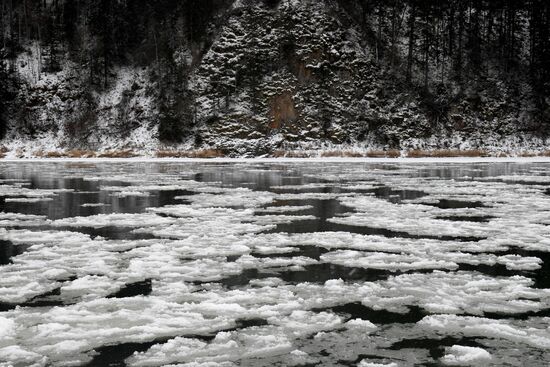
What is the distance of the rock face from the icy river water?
35.2 metres

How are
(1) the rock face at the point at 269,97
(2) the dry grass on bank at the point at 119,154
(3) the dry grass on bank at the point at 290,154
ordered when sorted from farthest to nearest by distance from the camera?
(1) the rock face at the point at 269,97
(2) the dry grass on bank at the point at 119,154
(3) the dry grass on bank at the point at 290,154

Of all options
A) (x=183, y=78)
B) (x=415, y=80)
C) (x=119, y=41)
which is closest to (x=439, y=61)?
(x=415, y=80)

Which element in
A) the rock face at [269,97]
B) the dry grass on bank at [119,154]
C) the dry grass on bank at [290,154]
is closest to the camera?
the dry grass on bank at [290,154]

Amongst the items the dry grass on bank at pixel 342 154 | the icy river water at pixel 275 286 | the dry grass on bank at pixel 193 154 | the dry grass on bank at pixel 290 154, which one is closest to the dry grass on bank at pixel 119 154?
the dry grass on bank at pixel 193 154

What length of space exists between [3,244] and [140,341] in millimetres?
5416

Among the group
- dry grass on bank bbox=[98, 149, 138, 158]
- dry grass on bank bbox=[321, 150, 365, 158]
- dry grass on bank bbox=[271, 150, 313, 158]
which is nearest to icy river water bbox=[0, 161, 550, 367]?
dry grass on bank bbox=[271, 150, 313, 158]

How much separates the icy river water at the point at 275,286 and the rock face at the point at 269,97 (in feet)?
115

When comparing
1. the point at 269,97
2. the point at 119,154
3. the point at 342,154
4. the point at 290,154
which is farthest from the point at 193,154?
the point at 342,154

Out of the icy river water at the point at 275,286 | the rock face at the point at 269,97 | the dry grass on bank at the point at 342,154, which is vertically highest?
the rock face at the point at 269,97

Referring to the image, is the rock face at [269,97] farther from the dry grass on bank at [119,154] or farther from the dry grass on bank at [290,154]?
the dry grass on bank at [119,154]

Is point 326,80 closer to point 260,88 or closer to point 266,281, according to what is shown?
point 260,88

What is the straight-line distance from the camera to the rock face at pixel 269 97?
157ft

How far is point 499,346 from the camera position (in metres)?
4.45

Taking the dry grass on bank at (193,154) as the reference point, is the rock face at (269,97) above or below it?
above
